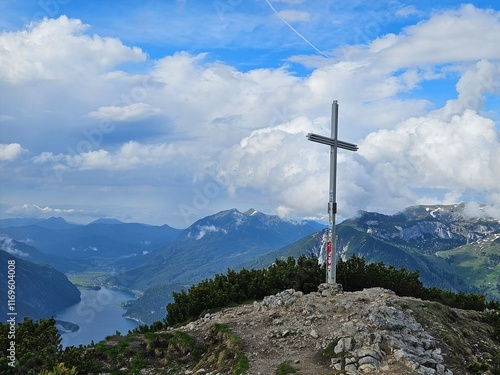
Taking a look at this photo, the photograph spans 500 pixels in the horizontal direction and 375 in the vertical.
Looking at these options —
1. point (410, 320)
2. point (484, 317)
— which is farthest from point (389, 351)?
point (484, 317)

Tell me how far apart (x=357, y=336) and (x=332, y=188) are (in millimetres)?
13483

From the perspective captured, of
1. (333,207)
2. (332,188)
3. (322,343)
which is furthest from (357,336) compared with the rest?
(332,188)

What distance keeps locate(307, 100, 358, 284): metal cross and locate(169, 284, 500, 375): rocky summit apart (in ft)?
11.3

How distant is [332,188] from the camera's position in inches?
1325

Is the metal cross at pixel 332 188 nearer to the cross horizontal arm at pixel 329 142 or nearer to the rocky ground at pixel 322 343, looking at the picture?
the cross horizontal arm at pixel 329 142

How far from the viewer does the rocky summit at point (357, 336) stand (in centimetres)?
2070

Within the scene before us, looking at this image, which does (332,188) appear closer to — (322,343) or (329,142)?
(329,142)

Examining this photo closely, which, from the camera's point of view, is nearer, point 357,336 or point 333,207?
point 357,336

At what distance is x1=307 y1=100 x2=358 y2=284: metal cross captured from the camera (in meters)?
Result: 33.1

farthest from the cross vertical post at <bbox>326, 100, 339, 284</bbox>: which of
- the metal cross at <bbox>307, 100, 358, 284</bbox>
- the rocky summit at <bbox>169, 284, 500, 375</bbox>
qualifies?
the rocky summit at <bbox>169, 284, 500, 375</bbox>

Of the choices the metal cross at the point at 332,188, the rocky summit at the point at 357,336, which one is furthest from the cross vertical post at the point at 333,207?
the rocky summit at the point at 357,336

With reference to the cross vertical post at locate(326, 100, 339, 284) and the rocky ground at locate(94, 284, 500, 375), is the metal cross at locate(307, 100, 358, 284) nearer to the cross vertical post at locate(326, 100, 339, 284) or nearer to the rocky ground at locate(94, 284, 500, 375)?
the cross vertical post at locate(326, 100, 339, 284)

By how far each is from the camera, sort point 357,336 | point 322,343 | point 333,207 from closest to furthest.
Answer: point 357,336 < point 322,343 < point 333,207

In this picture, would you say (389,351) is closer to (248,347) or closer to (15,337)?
(248,347)
